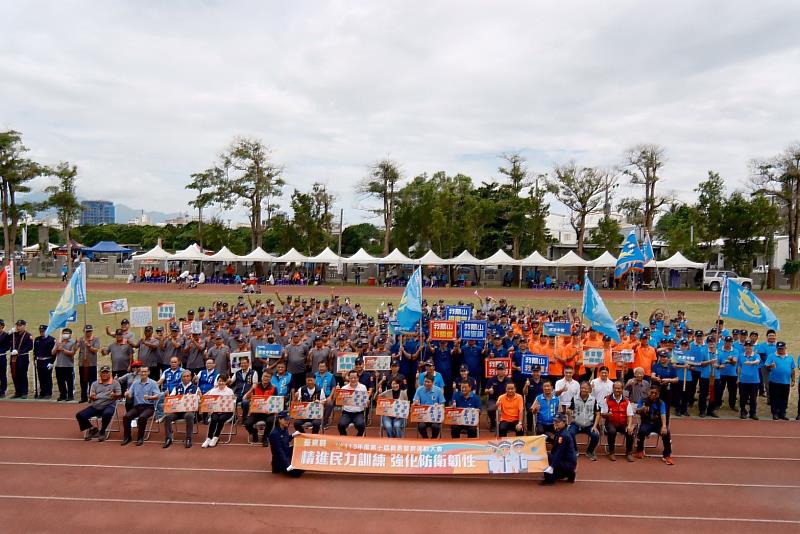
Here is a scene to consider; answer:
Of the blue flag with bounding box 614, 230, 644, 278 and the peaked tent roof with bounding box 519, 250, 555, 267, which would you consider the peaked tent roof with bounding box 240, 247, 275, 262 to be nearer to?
the peaked tent roof with bounding box 519, 250, 555, 267

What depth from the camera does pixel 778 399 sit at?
483 inches

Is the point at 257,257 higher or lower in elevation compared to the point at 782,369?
higher

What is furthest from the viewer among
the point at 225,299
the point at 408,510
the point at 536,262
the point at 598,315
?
the point at 536,262

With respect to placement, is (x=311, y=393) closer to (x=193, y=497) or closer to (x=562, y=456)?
(x=193, y=497)

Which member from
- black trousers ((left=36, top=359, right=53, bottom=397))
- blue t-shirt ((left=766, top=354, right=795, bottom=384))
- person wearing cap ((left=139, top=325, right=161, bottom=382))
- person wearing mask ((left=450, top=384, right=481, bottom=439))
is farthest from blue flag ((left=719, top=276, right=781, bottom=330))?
black trousers ((left=36, top=359, right=53, bottom=397))

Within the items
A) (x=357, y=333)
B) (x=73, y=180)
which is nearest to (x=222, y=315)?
(x=357, y=333)

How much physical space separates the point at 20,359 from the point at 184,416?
5.89 meters

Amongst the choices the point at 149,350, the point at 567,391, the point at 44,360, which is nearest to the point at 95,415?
the point at 149,350

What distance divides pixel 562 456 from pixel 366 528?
3.24 metres

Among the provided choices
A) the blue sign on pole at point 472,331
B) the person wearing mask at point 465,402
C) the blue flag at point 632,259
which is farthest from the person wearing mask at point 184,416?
the blue flag at point 632,259

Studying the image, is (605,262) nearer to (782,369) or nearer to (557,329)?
(557,329)

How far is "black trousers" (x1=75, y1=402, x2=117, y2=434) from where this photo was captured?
10.4 meters

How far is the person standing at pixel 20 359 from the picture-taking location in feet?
43.8

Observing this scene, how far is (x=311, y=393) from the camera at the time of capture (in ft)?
34.3
